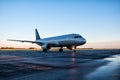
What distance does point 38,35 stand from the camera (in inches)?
2354

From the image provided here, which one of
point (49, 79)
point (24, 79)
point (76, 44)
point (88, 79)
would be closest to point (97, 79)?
point (88, 79)

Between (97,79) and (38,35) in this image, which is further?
(38,35)

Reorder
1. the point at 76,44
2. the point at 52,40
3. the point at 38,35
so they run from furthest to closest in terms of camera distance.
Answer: the point at 38,35, the point at 52,40, the point at 76,44

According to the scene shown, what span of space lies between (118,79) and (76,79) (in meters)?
1.40

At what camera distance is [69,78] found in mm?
7129

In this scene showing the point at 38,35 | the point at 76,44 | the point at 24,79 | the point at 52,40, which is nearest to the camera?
the point at 24,79

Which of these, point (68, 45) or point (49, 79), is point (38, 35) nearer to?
point (68, 45)

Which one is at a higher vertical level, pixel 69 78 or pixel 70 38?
pixel 70 38

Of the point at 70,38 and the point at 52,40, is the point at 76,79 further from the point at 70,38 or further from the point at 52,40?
the point at 52,40

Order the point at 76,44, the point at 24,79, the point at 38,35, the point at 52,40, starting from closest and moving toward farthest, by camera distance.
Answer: the point at 24,79, the point at 76,44, the point at 52,40, the point at 38,35

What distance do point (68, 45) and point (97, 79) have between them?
113ft

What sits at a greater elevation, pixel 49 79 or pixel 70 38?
pixel 70 38

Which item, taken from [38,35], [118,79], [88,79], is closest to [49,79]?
[88,79]

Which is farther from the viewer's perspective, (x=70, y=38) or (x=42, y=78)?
(x=70, y=38)
